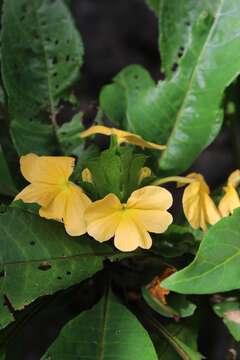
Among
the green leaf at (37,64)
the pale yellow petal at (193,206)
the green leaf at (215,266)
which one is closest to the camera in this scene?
the green leaf at (215,266)

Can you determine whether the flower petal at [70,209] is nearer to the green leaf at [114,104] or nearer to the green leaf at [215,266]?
the green leaf at [215,266]

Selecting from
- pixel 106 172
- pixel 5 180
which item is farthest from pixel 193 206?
pixel 5 180

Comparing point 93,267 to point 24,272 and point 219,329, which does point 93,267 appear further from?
point 219,329

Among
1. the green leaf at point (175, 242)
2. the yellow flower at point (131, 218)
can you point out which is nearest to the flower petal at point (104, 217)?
the yellow flower at point (131, 218)

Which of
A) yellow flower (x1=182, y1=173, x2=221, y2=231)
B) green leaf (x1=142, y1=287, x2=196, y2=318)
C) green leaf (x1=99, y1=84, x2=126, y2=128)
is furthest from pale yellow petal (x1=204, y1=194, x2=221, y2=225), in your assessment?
green leaf (x1=99, y1=84, x2=126, y2=128)

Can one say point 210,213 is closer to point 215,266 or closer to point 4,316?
point 215,266

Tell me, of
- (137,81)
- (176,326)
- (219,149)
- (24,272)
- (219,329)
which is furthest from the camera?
(219,149)

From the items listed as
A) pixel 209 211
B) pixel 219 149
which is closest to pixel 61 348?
pixel 209 211
